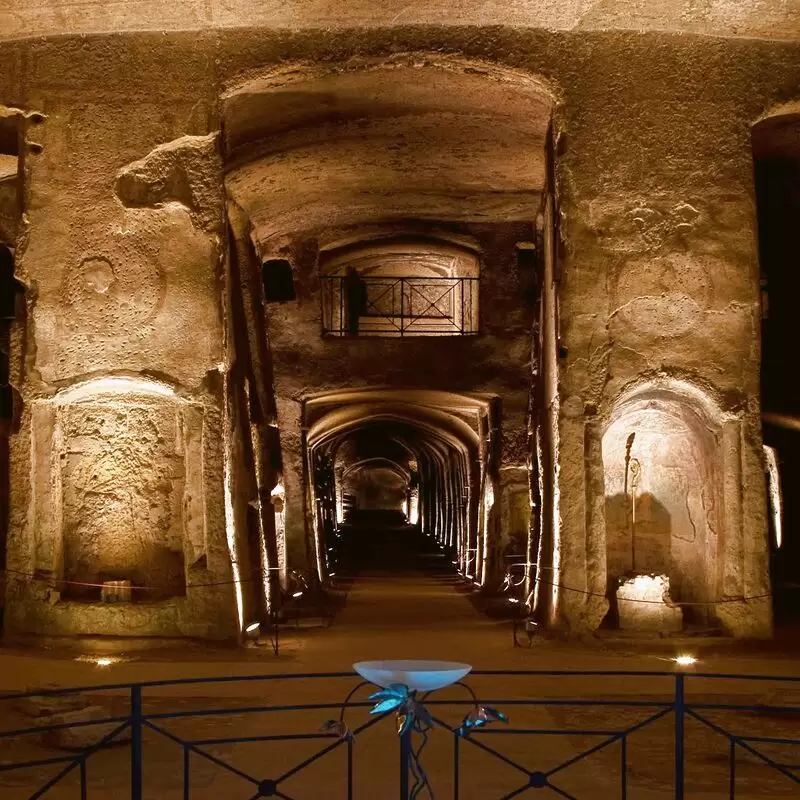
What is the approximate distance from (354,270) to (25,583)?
37.3 ft

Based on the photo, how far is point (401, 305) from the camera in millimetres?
20391

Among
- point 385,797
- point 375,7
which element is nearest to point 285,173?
point 375,7

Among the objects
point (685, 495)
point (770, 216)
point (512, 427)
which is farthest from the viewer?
point (512, 427)

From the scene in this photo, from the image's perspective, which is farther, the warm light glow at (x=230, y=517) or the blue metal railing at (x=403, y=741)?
the warm light glow at (x=230, y=517)

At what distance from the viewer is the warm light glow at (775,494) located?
1855 centimetres

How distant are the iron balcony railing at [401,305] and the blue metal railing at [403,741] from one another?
37.3 feet

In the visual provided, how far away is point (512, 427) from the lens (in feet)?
61.9

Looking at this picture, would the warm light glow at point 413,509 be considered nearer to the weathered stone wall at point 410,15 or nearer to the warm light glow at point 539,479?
the warm light glow at point 539,479

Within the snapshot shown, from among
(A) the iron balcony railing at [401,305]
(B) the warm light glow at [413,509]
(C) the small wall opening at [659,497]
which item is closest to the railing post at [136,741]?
(C) the small wall opening at [659,497]

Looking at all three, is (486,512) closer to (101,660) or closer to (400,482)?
(101,660)

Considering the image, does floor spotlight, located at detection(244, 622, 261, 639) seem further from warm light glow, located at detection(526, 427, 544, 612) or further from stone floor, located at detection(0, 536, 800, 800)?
warm light glow, located at detection(526, 427, 544, 612)

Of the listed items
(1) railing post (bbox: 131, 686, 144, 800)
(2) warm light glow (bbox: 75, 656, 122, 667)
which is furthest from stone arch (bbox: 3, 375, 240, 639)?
(1) railing post (bbox: 131, 686, 144, 800)

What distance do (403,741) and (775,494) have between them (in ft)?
49.2

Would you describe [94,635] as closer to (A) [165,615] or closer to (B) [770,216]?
(A) [165,615]
